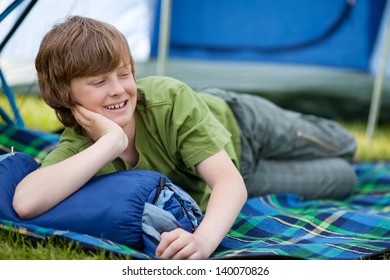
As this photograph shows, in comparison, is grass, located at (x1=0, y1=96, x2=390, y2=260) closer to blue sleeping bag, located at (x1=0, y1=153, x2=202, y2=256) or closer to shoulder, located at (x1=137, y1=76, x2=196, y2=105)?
blue sleeping bag, located at (x1=0, y1=153, x2=202, y2=256)

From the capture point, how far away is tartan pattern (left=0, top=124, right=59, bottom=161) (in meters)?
2.47

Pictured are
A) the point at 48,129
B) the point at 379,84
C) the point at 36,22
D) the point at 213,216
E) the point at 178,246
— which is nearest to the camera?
the point at 178,246

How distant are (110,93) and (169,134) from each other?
0.77ft

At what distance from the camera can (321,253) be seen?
1.74m

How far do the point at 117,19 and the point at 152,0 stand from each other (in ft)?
2.50

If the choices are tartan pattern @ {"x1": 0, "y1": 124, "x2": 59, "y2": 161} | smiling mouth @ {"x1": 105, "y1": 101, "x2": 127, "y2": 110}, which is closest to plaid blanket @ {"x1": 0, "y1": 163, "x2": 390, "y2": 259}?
smiling mouth @ {"x1": 105, "y1": 101, "x2": 127, "y2": 110}

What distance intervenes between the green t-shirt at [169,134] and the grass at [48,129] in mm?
236

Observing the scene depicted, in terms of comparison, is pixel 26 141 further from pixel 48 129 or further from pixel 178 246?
pixel 178 246

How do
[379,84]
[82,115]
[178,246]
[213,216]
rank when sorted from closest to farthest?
1. [178,246]
2. [213,216]
3. [82,115]
4. [379,84]

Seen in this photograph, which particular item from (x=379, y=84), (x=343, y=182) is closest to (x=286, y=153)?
(x=343, y=182)

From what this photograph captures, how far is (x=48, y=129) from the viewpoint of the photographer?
3.06 m

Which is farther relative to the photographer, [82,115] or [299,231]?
[299,231]

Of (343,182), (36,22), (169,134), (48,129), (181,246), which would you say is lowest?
(48,129)

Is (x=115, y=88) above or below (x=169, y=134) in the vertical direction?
above
